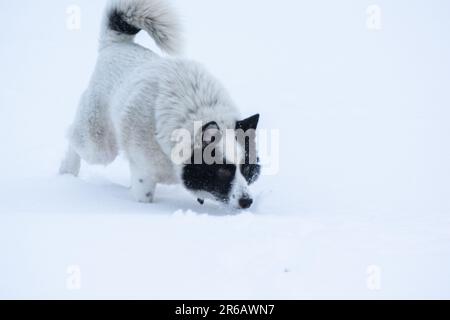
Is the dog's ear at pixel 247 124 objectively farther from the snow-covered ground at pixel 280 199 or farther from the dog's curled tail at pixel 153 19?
the dog's curled tail at pixel 153 19

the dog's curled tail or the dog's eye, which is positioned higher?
the dog's curled tail

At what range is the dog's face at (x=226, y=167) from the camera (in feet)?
13.9

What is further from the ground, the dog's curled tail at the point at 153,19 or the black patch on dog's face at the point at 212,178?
the dog's curled tail at the point at 153,19

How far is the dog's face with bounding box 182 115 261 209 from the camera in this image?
166 inches

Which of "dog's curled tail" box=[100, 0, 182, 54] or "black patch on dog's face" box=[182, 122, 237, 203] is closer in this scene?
"black patch on dog's face" box=[182, 122, 237, 203]

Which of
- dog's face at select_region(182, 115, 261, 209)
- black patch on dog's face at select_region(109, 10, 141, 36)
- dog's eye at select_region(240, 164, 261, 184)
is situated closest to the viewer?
dog's face at select_region(182, 115, 261, 209)

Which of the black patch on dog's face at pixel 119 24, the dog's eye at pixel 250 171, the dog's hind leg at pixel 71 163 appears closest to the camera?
the dog's eye at pixel 250 171

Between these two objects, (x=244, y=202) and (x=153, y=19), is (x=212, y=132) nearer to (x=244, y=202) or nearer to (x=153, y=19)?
(x=244, y=202)

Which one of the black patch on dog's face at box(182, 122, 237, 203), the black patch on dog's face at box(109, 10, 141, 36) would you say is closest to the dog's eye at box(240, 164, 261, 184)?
the black patch on dog's face at box(182, 122, 237, 203)

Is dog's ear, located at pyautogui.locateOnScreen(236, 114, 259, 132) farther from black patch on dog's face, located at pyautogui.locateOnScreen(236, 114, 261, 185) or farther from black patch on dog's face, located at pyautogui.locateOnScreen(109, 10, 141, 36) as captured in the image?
black patch on dog's face, located at pyautogui.locateOnScreen(109, 10, 141, 36)

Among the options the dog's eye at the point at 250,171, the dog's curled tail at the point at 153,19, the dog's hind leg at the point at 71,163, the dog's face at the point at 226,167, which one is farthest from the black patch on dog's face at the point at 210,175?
the dog's hind leg at the point at 71,163

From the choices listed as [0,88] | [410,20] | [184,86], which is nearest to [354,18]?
[410,20]
